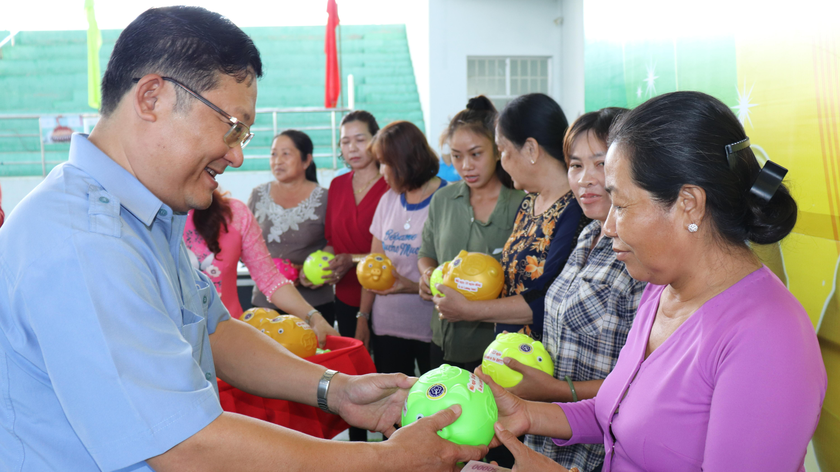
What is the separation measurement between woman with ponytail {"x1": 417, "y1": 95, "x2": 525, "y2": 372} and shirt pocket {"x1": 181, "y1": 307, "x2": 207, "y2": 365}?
1643 mm

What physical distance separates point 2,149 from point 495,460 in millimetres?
12264

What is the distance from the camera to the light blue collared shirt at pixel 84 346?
36.5 inches

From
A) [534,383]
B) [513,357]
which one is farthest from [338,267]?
[534,383]

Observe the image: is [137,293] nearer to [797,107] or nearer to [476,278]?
[476,278]

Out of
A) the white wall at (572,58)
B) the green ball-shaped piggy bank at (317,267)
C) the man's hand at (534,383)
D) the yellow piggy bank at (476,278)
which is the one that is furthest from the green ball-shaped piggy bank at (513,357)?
the white wall at (572,58)

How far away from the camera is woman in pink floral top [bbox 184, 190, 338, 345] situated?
2.66 metres

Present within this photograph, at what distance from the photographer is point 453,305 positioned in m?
2.44

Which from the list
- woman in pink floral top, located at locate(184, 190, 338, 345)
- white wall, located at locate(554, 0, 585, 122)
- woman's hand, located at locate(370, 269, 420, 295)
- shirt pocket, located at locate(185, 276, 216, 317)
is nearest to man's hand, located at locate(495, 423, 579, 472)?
shirt pocket, located at locate(185, 276, 216, 317)

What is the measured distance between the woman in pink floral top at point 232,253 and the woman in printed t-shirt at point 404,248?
2.35ft

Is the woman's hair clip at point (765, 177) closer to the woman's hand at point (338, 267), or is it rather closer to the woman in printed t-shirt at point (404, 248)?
the woman in printed t-shirt at point (404, 248)

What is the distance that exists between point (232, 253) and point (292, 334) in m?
0.79

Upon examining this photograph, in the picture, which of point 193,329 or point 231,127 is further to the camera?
point 193,329

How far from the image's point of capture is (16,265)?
94 centimetres

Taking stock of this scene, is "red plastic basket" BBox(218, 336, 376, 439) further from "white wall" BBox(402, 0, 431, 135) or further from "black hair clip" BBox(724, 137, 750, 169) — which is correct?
"white wall" BBox(402, 0, 431, 135)
